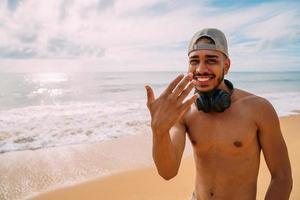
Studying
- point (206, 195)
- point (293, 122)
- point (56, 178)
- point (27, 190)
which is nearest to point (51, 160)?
point (56, 178)

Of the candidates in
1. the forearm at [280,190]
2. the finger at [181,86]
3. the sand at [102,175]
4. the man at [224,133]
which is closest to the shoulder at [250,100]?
the man at [224,133]

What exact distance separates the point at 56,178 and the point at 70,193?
32.5 inches

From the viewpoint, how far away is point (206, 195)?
265 cm

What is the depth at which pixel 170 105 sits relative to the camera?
5.57 ft

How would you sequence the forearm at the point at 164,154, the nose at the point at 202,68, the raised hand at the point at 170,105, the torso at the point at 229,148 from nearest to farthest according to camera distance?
the raised hand at the point at 170,105 < the forearm at the point at 164,154 < the nose at the point at 202,68 < the torso at the point at 229,148

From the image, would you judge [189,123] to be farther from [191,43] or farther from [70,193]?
[70,193]

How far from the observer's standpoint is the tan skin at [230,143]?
2.29 meters

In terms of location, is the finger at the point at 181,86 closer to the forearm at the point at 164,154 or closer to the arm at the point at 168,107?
the arm at the point at 168,107

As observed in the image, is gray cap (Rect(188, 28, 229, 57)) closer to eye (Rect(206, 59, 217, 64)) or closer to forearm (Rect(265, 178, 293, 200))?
eye (Rect(206, 59, 217, 64))

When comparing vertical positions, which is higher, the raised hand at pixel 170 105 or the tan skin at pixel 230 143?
the raised hand at pixel 170 105

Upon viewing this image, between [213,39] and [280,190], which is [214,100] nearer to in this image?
[213,39]

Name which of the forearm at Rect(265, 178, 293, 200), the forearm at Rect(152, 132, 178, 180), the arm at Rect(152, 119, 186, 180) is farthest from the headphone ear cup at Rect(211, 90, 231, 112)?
the forearm at Rect(265, 178, 293, 200)

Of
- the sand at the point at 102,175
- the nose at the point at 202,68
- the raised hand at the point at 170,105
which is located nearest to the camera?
the raised hand at the point at 170,105

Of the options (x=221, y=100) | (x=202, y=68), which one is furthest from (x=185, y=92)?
(x=221, y=100)
